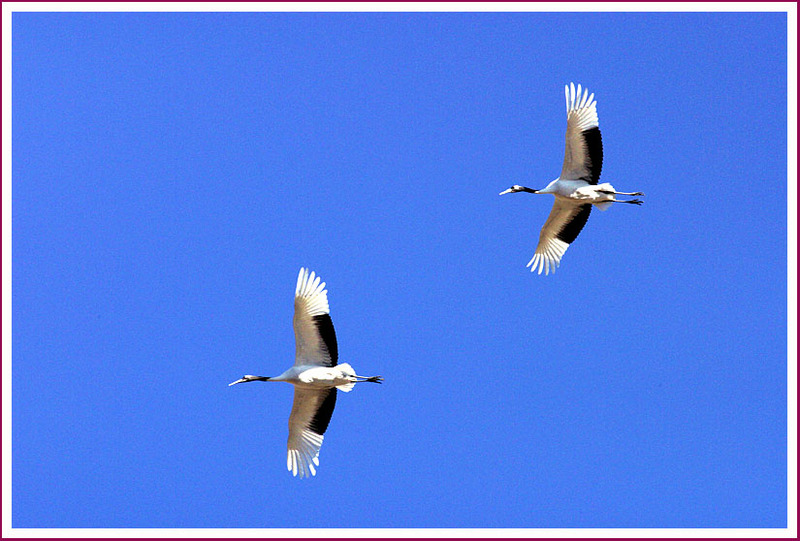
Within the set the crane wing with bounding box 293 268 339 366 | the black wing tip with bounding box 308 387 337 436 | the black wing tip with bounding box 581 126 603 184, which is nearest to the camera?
the crane wing with bounding box 293 268 339 366

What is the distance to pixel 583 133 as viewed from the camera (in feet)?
83.4

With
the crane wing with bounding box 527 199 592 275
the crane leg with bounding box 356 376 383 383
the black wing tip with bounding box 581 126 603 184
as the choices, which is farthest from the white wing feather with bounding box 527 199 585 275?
the crane leg with bounding box 356 376 383 383

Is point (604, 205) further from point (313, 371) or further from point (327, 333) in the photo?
point (313, 371)

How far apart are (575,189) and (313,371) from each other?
26.7 ft

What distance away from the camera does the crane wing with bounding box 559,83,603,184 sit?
25.4 meters

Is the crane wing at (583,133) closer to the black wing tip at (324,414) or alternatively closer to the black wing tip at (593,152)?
the black wing tip at (593,152)

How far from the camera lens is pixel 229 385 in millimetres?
25094

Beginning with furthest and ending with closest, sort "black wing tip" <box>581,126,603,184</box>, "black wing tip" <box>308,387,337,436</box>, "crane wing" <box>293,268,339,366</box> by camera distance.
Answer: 1. "black wing tip" <box>581,126,603,184</box>
2. "black wing tip" <box>308,387,337,436</box>
3. "crane wing" <box>293,268,339,366</box>

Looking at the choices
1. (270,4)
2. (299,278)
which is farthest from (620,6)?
(299,278)

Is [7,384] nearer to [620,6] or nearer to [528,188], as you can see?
[528,188]

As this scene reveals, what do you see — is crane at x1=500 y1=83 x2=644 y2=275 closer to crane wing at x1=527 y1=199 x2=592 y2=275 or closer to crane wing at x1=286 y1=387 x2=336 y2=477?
crane wing at x1=527 y1=199 x2=592 y2=275

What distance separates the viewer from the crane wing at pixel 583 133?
25359 mm

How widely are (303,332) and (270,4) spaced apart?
7.40 m

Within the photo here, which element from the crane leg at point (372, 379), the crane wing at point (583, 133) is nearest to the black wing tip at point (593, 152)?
the crane wing at point (583, 133)
